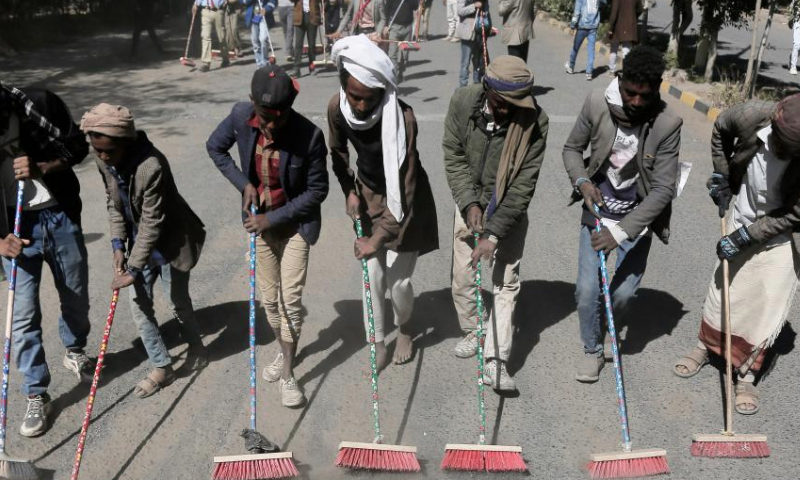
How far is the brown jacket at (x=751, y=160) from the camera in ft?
13.3

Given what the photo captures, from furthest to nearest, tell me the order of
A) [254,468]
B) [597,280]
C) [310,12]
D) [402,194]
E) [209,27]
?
1. [209,27]
2. [310,12]
3. [597,280]
4. [402,194]
5. [254,468]

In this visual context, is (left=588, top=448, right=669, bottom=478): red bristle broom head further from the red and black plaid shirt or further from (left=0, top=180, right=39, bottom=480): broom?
(left=0, top=180, right=39, bottom=480): broom

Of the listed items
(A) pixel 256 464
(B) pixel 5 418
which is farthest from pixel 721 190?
(B) pixel 5 418

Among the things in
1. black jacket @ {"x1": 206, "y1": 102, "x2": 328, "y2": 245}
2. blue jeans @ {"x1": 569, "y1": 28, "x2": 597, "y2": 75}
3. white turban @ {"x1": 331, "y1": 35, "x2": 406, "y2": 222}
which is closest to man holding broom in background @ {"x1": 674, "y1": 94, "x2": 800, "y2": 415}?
white turban @ {"x1": 331, "y1": 35, "x2": 406, "y2": 222}

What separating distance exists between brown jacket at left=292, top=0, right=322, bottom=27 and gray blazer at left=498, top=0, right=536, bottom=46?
3704 mm

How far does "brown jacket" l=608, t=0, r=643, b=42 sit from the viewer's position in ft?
42.4

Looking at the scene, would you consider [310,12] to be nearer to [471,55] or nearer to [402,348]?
[471,55]

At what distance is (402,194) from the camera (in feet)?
14.3

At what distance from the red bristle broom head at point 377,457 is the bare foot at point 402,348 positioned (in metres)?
1.21

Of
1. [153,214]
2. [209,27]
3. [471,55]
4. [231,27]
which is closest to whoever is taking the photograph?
[153,214]

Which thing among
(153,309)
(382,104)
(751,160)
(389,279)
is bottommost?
(153,309)

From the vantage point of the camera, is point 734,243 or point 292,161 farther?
point 734,243

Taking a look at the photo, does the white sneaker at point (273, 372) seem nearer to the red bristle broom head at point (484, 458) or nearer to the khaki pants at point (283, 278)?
the khaki pants at point (283, 278)

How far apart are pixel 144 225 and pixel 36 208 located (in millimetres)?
630
